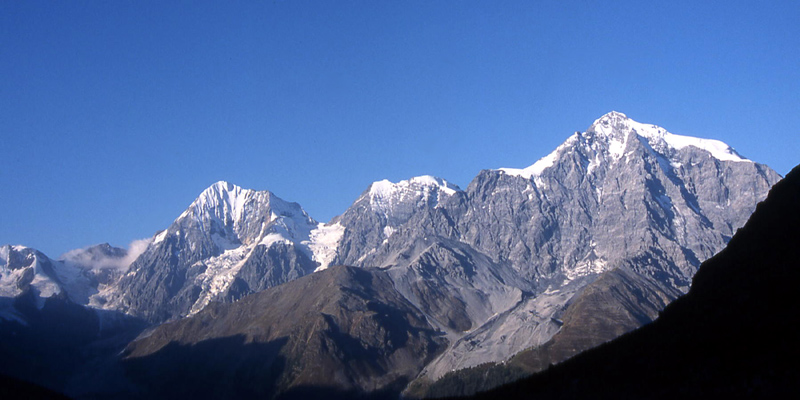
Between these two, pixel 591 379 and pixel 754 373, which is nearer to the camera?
pixel 754 373

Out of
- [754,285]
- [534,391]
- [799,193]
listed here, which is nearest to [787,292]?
[754,285]

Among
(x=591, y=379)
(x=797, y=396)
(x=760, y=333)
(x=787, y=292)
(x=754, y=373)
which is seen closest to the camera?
(x=797, y=396)

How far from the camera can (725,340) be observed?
9038cm

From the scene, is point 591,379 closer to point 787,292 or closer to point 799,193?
point 787,292

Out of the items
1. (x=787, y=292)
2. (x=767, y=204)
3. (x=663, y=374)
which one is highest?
(x=767, y=204)

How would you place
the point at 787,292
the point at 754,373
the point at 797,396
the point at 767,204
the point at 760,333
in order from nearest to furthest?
the point at 797,396, the point at 754,373, the point at 760,333, the point at 787,292, the point at 767,204

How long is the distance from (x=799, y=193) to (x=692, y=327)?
28.8 m

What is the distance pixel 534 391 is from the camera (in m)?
104

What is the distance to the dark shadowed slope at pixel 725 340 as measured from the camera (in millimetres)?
78062

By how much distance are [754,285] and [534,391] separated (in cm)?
3340

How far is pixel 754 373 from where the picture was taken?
76.1 meters

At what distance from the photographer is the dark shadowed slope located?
78062mm

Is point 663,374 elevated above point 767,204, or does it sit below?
below

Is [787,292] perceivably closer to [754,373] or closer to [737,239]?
[754,373]
